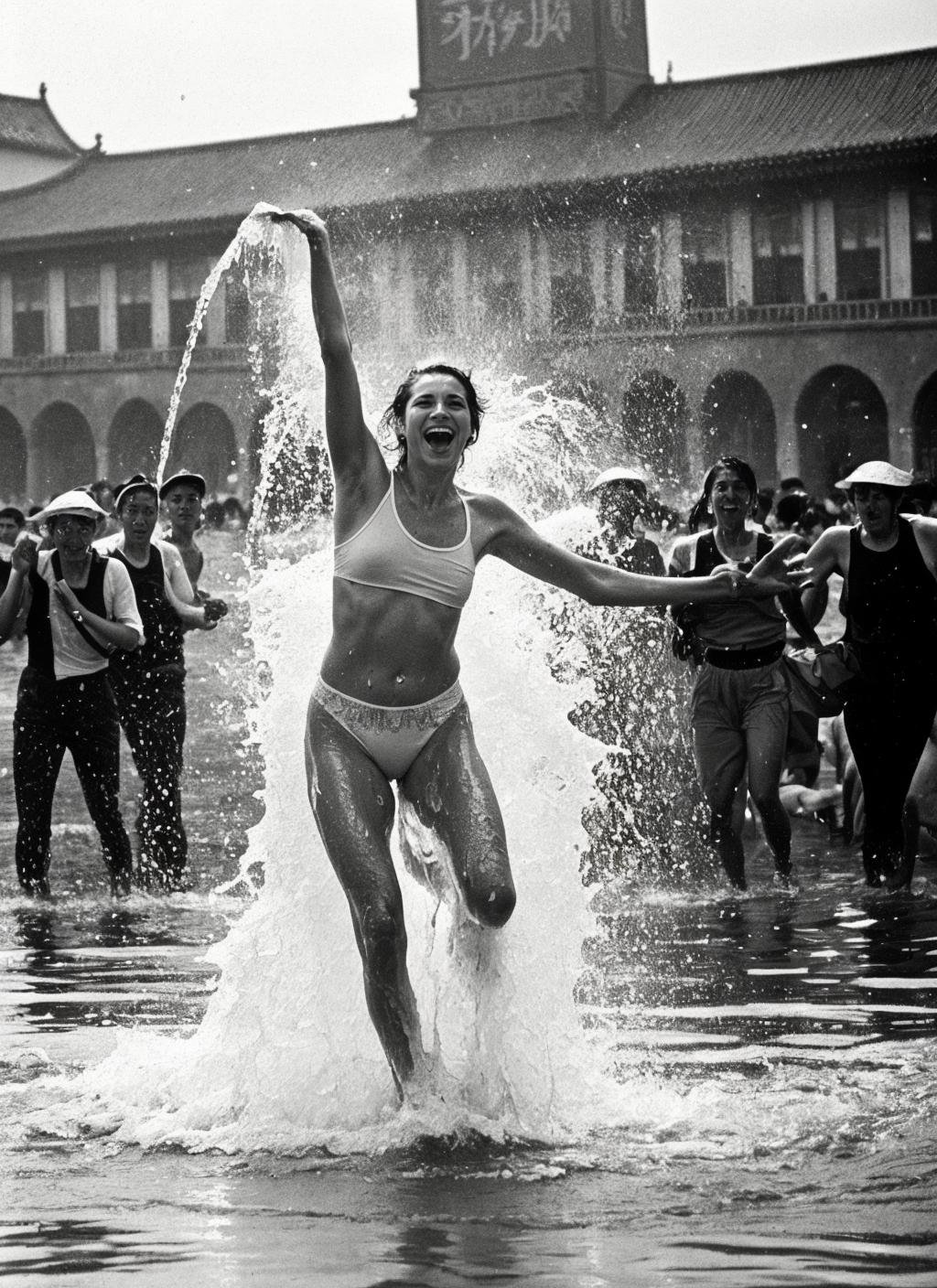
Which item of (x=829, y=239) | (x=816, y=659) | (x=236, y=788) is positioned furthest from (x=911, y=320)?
(x=816, y=659)

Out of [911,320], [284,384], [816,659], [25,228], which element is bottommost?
[816,659]

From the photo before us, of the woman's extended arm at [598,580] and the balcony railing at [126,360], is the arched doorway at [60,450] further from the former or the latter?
the woman's extended arm at [598,580]

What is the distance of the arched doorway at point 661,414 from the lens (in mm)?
42406

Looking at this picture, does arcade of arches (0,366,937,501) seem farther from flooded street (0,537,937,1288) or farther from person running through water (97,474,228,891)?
flooded street (0,537,937,1288)

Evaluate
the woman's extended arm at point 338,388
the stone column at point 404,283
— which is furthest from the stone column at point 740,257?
the woman's extended arm at point 338,388

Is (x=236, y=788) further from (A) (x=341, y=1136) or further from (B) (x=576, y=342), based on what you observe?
(B) (x=576, y=342)

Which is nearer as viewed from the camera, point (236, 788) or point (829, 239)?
point (236, 788)

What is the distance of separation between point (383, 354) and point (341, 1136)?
40865 millimetres

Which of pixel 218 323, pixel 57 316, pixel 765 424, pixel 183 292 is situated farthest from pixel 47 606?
pixel 57 316

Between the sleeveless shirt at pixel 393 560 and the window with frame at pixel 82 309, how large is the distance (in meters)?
47.5

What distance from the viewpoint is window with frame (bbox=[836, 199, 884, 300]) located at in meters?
41.4

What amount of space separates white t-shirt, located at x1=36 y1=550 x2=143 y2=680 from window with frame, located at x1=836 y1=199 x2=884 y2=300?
113ft

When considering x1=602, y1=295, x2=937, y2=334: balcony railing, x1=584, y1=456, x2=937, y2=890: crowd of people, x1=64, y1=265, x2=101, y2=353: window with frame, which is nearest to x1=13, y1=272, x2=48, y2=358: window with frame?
x1=64, y1=265, x2=101, y2=353: window with frame

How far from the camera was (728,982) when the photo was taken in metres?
6.78
